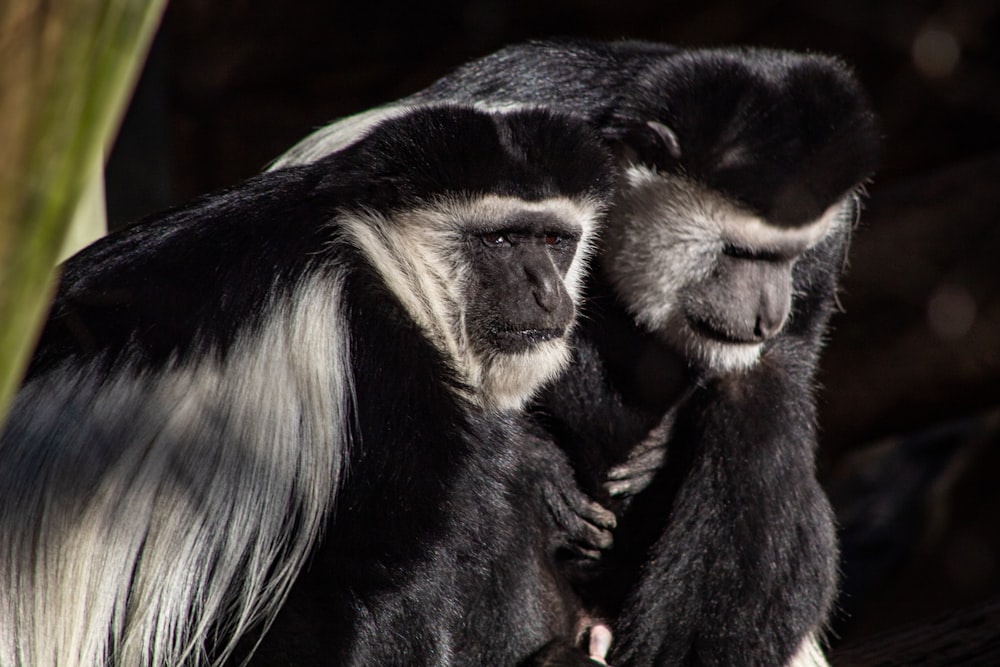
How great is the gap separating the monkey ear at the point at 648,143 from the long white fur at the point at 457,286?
0.34 metres

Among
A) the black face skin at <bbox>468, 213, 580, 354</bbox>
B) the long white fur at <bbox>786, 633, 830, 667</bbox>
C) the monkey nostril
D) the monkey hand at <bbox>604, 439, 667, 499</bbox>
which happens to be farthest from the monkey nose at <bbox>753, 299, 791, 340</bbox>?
the long white fur at <bbox>786, 633, 830, 667</bbox>

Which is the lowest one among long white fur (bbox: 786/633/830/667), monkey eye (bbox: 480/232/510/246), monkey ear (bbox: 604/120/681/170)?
long white fur (bbox: 786/633/830/667)

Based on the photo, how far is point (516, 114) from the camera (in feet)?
5.18

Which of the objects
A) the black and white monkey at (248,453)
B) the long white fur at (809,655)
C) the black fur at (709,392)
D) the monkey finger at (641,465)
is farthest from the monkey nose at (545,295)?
the long white fur at (809,655)

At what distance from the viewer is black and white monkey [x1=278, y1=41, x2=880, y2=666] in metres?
1.70

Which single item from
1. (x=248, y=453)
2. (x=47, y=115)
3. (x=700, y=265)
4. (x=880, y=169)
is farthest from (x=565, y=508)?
(x=880, y=169)

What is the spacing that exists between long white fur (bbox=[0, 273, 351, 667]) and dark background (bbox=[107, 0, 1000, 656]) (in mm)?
1630

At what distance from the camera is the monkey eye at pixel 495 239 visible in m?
1.57

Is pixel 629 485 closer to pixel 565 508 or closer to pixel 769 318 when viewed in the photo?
pixel 565 508

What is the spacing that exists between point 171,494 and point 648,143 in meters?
0.99

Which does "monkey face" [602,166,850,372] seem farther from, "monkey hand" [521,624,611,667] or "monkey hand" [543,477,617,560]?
"monkey hand" [521,624,611,667]

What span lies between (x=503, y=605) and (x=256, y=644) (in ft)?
1.22

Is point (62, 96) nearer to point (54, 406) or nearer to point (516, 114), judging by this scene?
point (54, 406)

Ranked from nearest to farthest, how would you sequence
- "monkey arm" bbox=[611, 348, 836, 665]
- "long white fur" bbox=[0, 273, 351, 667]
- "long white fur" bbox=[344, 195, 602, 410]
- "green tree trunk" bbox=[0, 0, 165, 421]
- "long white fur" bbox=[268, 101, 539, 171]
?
"green tree trunk" bbox=[0, 0, 165, 421]
"long white fur" bbox=[0, 273, 351, 667]
"long white fur" bbox=[344, 195, 602, 410]
"monkey arm" bbox=[611, 348, 836, 665]
"long white fur" bbox=[268, 101, 539, 171]
